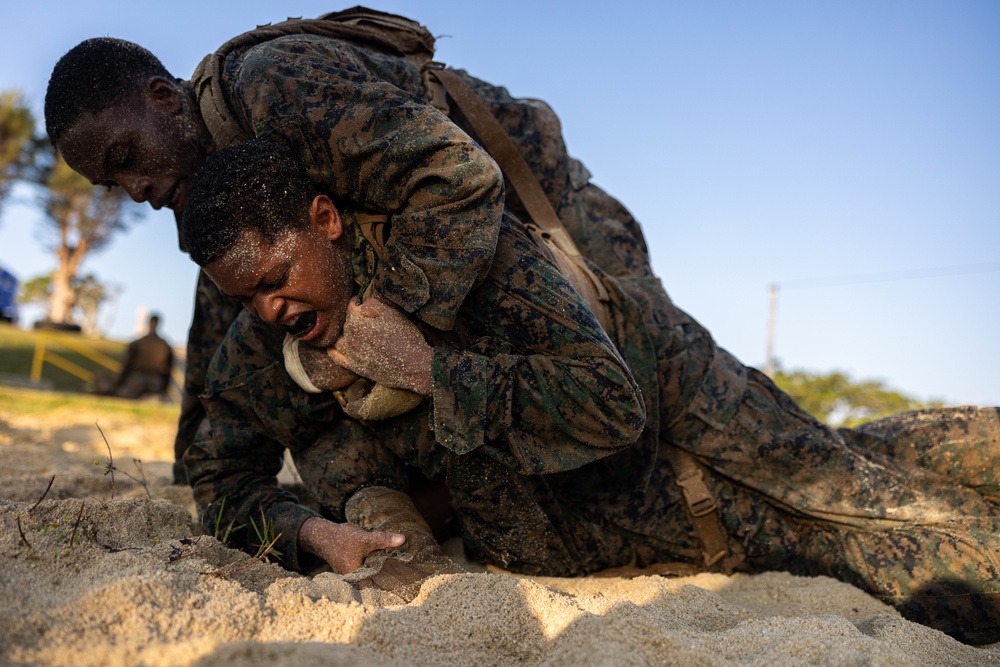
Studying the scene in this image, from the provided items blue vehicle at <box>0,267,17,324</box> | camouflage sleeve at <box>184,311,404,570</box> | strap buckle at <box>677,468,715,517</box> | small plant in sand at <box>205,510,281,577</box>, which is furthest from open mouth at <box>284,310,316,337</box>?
blue vehicle at <box>0,267,17,324</box>

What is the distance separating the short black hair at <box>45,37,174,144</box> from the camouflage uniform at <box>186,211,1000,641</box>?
3.11 feet

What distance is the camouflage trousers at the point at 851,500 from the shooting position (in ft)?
9.61

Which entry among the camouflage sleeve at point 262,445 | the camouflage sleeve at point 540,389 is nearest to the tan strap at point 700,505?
the camouflage sleeve at point 540,389

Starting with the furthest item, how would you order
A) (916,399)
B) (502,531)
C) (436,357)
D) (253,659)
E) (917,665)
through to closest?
(916,399) < (502,531) < (436,357) < (917,665) < (253,659)

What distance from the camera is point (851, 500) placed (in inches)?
122

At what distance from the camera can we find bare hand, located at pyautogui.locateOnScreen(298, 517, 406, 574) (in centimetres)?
262

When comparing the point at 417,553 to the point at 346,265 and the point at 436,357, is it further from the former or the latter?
the point at 346,265

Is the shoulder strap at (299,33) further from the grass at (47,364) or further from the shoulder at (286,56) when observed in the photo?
the grass at (47,364)

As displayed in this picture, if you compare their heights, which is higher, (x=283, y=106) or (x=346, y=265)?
(x=283, y=106)

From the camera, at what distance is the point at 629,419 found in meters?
2.53

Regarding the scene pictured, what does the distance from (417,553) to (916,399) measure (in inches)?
413

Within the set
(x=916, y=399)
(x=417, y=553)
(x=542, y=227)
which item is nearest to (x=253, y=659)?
(x=417, y=553)

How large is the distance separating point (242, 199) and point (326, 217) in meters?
0.27

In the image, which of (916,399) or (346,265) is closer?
(346,265)
